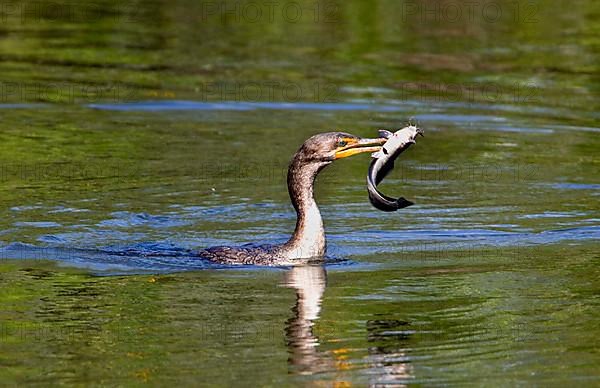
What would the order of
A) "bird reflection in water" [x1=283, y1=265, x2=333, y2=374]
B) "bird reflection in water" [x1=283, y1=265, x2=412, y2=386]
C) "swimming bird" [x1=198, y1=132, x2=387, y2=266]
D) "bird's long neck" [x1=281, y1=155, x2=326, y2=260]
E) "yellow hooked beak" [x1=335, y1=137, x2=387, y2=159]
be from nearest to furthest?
1. "bird reflection in water" [x1=283, y1=265, x2=412, y2=386]
2. "bird reflection in water" [x1=283, y1=265, x2=333, y2=374]
3. "yellow hooked beak" [x1=335, y1=137, x2=387, y2=159]
4. "swimming bird" [x1=198, y1=132, x2=387, y2=266]
5. "bird's long neck" [x1=281, y1=155, x2=326, y2=260]

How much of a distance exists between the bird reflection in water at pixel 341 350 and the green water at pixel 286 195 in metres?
0.03

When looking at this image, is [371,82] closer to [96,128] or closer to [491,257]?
[96,128]

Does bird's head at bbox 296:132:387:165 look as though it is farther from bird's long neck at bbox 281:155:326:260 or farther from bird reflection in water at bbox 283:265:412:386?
bird reflection in water at bbox 283:265:412:386

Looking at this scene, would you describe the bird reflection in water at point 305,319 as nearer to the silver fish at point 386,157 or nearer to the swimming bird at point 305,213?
the swimming bird at point 305,213

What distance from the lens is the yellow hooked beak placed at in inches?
507

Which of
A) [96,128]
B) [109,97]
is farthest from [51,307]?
[109,97]

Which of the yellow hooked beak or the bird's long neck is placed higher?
the yellow hooked beak

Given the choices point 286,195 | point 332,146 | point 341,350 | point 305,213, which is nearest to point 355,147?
point 332,146

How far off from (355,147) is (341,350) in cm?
331

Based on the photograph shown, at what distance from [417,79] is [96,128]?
5.76 m

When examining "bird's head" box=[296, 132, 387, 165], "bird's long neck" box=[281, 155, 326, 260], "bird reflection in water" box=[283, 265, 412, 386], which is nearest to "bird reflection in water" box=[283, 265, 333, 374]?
"bird reflection in water" box=[283, 265, 412, 386]

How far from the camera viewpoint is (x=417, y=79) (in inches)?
894

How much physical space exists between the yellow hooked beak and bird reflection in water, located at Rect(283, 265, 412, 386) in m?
1.47

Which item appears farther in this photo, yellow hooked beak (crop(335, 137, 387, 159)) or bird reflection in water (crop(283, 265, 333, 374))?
yellow hooked beak (crop(335, 137, 387, 159))
